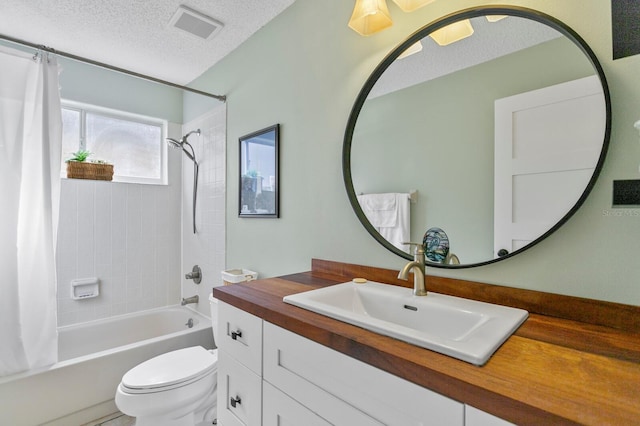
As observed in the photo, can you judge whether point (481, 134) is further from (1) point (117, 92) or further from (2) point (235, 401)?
(1) point (117, 92)

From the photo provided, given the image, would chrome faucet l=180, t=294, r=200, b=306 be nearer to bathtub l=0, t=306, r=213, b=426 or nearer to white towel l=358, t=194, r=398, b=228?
bathtub l=0, t=306, r=213, b=426

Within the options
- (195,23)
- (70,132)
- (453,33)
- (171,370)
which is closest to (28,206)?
(70,132)

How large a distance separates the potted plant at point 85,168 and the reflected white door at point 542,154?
9.16ft

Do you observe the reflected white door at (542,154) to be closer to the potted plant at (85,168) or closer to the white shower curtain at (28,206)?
the white shower curtain at (28,206)

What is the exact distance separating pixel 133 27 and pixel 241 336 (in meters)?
2.08

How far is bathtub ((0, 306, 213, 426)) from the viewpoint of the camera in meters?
1.67

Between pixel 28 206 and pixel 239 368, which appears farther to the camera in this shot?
pixel 28 206

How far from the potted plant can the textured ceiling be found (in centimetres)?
→ 78

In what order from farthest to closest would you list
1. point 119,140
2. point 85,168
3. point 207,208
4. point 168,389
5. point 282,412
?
1. point 119,140
2. point 207,208
3. point 85,168
4. point 168,389
5. point 282,412

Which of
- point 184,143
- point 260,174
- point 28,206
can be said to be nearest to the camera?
point 28,206

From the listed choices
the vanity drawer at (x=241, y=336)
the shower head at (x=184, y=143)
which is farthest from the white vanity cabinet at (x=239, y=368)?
the shower head at (x=184, y=143)

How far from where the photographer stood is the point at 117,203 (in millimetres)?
2656

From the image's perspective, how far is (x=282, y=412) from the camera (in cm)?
91

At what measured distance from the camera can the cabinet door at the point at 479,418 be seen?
0.52 m
